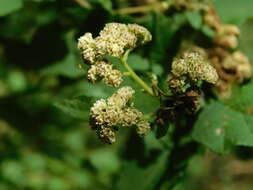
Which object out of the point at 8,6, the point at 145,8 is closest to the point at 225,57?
the point at 145,8

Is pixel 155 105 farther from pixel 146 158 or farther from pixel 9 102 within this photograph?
pixel 9 102

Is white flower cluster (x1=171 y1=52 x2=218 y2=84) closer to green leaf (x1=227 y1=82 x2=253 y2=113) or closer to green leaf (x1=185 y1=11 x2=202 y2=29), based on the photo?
green leaf (x1=227 y1=82 x2=253 y2=113)

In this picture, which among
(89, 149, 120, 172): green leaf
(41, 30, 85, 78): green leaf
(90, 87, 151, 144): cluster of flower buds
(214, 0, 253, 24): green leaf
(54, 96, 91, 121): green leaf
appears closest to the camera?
(90, 87, 151, 144): cluster of flower buds

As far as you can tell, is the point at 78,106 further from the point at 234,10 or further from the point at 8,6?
the point at 234,10

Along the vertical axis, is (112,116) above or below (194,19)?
below

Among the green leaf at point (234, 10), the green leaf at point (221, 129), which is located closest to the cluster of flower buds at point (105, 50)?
the green leaf at point (221, 129)

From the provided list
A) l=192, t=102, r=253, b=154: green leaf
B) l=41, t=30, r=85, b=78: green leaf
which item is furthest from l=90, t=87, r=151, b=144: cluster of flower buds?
l=41, t=30, r=85, b=78: green leaf
